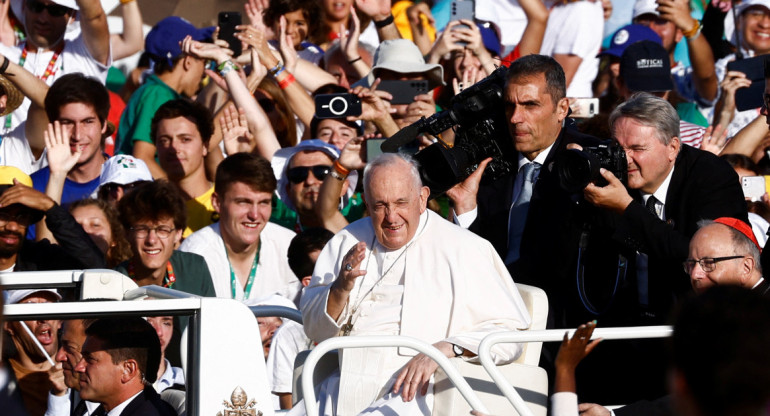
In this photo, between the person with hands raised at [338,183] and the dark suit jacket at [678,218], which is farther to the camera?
the person with hands raised at [338,183]

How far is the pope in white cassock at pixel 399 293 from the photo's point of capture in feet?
16.5

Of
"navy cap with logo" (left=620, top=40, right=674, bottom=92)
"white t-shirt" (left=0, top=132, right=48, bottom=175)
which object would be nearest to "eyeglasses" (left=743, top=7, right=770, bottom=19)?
"navy cap with logo" (left=620, top=40, right=674, bottom=92)

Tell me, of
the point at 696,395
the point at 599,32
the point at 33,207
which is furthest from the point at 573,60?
the point at 696,395

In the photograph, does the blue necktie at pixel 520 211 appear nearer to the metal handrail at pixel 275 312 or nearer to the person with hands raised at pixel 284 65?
the metal handrail at pixel 275 312

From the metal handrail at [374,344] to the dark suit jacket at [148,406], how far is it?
49cm

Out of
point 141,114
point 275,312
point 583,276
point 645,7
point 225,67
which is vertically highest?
point 645,7

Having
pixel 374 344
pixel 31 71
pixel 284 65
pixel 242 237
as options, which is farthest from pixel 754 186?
pixel 31 71

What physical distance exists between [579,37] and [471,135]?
3.74 m

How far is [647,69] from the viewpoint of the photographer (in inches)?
306

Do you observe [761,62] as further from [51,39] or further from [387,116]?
[51,39]

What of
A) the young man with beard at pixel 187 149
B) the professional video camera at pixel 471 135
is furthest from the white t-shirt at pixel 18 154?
the professional video camera at pixel 471 135

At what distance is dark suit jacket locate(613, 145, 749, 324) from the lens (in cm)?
509

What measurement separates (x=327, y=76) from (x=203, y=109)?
1.12 metres

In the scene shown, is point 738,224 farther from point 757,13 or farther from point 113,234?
point 757,13
